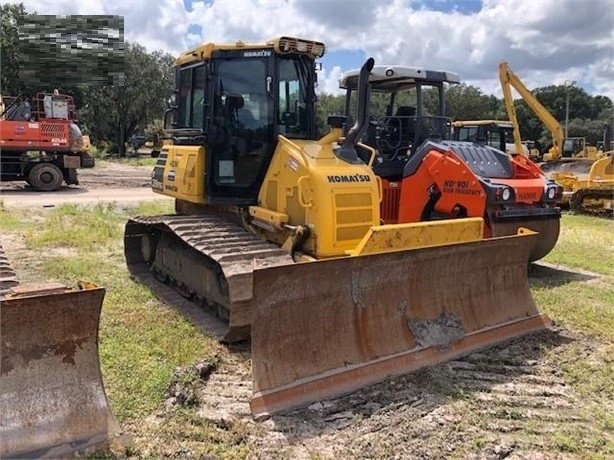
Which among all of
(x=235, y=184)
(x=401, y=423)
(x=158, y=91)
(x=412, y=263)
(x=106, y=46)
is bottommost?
(x=401, y=423)

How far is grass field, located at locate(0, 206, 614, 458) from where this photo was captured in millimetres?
3670

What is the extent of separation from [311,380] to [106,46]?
14.6ft

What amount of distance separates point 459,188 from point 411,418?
4.62 meters

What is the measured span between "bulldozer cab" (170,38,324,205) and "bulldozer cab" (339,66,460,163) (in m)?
2.78

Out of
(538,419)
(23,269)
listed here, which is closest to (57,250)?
(23,269)

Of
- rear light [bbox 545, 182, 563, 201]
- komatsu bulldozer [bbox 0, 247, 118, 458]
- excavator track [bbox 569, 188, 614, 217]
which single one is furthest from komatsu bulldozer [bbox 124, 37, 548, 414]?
excavator track [bbox 569, 188, 614, 217]

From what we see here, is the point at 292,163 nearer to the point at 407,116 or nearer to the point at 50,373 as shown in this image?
the point at 50,373

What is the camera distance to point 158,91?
41.4m

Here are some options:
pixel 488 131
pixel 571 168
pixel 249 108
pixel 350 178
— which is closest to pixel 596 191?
pixel 488 131

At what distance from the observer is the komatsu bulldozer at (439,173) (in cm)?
789

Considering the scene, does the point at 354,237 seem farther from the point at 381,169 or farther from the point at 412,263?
the point at 381,169

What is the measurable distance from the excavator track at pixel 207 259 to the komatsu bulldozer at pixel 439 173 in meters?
3.13

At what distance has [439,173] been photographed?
8.23m

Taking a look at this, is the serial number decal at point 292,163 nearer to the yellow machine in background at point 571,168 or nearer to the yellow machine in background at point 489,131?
the yellow machine in background at point 571,168
